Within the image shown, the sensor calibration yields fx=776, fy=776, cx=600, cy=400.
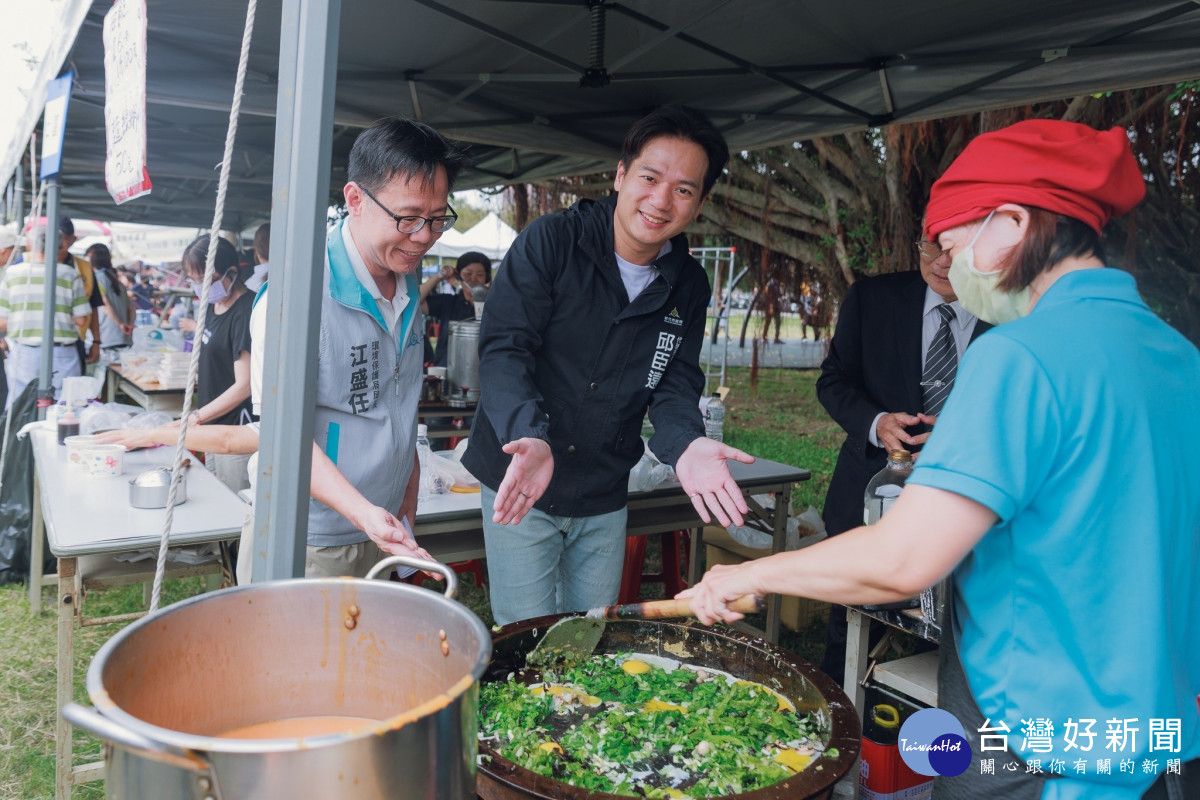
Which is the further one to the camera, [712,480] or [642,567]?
[642,567]

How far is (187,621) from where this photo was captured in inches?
36.2

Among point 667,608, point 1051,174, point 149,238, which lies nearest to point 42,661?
point 667,608

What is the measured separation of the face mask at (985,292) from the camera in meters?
1.31

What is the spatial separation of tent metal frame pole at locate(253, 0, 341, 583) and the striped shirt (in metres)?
4.82

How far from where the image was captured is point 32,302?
5.34 metres

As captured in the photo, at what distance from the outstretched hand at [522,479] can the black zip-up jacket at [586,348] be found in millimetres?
384

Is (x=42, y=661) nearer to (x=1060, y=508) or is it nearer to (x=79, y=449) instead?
(x=79, y=449)

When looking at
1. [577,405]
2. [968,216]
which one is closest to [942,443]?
[968,216]

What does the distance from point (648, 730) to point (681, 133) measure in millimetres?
1518

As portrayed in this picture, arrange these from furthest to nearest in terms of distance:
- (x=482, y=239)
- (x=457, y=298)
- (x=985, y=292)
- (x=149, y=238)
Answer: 1. (x=149, y=238)
2. (x=482, y=239)
3. (x=457, y=298)
4. (x=985, y=292)

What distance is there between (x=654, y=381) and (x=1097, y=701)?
Result: 4.64 feet

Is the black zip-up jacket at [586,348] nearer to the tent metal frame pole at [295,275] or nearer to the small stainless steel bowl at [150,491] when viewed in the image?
the tent metal frame pole at [295,275]

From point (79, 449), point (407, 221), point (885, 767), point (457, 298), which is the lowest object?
point (885, 767)

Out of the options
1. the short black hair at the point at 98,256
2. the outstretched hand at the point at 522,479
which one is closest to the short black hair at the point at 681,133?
the outstretched hand at the point at 522,479
